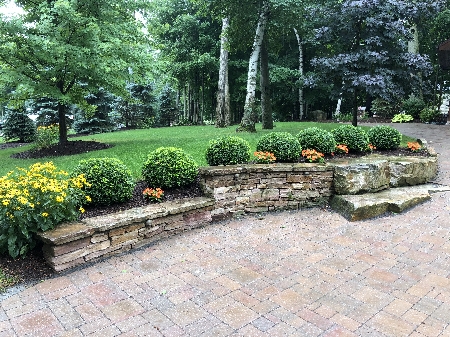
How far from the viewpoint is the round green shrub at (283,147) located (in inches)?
214

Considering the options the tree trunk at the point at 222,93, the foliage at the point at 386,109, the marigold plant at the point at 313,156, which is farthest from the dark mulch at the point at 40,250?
the foliage at the point at 386,109

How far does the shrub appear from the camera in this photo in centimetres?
1316

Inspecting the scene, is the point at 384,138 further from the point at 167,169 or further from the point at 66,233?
the point at 66,233

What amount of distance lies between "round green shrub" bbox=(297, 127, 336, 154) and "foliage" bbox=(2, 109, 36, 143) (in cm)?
1111

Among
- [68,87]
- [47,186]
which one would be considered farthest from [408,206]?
[68,87]

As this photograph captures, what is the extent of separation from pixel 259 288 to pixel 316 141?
3.48 metres

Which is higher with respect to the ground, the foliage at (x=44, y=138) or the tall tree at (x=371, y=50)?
the tall tree at (x=371, y=50)

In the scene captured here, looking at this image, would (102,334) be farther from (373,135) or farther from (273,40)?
(273,40)

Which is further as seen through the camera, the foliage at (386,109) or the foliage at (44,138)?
the foliage at (386,109)

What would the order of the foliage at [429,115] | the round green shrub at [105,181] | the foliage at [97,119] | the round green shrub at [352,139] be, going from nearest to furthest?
the round green shrub at [105,181], the round green shrub at [352,139], the foliage at [429,115], the foliage at [97,119]

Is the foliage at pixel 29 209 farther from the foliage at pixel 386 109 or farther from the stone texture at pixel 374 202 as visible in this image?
the foliage at pixel 386 109

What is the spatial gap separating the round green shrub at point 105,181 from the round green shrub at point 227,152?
1.35 metres

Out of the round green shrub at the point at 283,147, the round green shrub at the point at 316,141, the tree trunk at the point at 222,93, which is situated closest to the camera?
the round green shrub at the point at 283,147

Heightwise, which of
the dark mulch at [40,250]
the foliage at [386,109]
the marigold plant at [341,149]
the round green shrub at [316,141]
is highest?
the foliage at [386,109]
